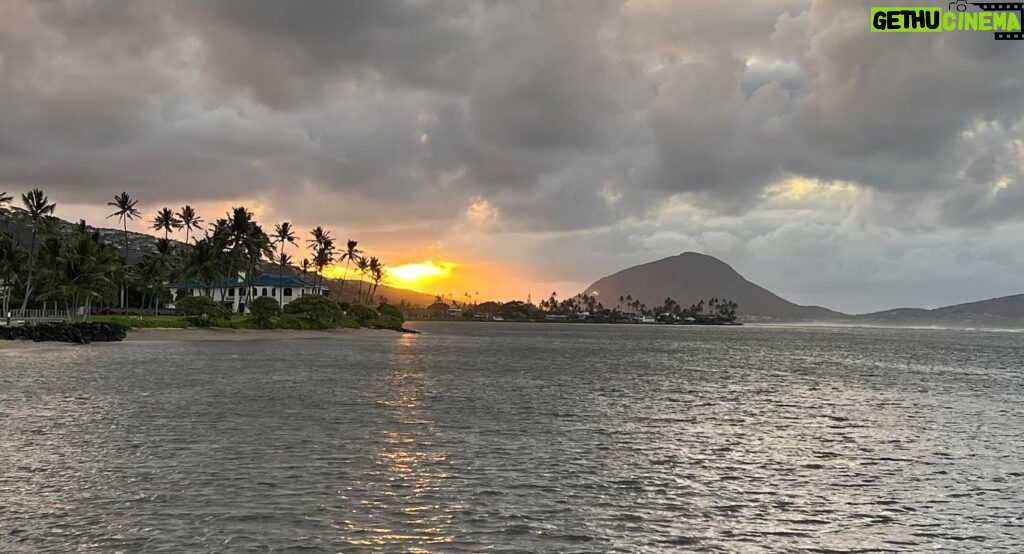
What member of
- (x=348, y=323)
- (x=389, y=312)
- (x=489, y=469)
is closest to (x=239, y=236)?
(x=348, y=323)

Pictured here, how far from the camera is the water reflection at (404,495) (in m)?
15.2

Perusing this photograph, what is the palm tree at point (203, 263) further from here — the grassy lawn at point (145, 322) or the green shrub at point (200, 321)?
the green shrub at point (200, 321)

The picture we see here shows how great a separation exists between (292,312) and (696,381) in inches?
3979

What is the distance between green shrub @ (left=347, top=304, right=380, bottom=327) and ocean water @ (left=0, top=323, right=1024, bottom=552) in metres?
116

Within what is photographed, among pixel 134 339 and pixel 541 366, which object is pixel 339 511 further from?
pixel 134 339

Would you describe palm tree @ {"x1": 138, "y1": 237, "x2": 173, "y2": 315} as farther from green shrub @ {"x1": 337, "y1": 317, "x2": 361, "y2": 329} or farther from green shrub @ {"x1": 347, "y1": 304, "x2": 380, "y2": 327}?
green shrub @ {"x1": 347, "y1": 304, "x2": 380, "y2": 327}

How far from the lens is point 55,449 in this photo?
24250mm

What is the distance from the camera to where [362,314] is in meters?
168

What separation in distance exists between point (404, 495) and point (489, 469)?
427 cm

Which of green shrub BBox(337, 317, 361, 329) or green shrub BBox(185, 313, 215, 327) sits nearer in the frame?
green shrub BBox(185, 313, 215, 327)

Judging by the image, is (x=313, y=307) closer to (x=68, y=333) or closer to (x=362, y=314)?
(x=362, y=314)

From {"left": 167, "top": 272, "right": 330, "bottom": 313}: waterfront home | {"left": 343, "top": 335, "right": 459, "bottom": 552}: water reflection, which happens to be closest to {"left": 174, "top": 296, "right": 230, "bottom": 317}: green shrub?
{"left": 167, "top": 272, "right": 330, "bottom": 313}: waterfront home

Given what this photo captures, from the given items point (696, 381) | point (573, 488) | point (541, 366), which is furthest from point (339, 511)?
point (541, 366)

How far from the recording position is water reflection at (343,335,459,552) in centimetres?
1523
